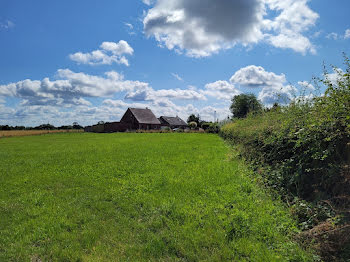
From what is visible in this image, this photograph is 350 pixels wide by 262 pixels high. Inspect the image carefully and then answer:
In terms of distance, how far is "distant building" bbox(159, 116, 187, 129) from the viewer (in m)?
74.6

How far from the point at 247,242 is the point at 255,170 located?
11.9ft

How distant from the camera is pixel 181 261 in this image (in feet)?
9.10

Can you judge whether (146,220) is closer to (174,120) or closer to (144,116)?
(144,116)

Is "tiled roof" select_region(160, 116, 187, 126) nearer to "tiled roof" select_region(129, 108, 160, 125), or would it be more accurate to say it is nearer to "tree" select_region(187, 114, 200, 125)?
"tree" select_region(187, 114, 200, 125)

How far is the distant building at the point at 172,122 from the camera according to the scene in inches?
Answer: 2936

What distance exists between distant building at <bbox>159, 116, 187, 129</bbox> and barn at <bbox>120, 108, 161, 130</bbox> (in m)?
16.4

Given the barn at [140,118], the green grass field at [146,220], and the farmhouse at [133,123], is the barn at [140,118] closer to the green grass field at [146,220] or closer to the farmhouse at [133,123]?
the farmhouse at [133,123]

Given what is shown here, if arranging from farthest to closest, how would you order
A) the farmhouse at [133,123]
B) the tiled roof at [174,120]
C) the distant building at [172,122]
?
the tiled roof at [174,120] < the distant building at [172,122] < the farmhouse at [133,123]

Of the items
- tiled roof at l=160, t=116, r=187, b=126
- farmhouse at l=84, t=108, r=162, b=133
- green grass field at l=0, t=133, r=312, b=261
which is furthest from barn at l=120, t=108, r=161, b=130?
green grass field at l=0, t=133, r=312, b=261

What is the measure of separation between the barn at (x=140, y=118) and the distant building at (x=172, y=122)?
1643 centimetres

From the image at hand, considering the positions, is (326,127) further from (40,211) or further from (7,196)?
(7,196)

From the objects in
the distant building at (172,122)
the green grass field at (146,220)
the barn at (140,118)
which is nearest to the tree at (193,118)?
the distant building at (172,122)

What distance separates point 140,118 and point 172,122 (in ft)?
78.3

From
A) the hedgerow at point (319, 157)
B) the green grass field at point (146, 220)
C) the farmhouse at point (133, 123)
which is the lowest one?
the green grass field at point (146, 220)
